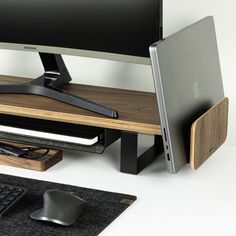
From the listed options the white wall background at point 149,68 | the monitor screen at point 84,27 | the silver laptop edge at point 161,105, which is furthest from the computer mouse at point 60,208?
the white wall background at point 149,68

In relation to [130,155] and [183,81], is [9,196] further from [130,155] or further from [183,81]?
[183,81]

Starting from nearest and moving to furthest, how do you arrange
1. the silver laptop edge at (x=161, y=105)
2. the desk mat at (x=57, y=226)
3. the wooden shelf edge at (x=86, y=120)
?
the desk mat at (x=57, y=226)
the silver laptop edge at (x=161, y=105)
the wooden shelf edge at (x=86, y=120)

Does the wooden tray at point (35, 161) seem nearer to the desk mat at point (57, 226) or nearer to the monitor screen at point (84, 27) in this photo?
the desk mat at point (57, 226)

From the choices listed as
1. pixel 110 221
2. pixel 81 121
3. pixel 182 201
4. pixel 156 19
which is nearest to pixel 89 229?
pixel 110 221

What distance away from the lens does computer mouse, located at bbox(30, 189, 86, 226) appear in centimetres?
129

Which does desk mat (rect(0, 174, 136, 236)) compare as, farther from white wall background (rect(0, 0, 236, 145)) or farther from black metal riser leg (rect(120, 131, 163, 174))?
white wall background (rect(0, 0, 236, 145))

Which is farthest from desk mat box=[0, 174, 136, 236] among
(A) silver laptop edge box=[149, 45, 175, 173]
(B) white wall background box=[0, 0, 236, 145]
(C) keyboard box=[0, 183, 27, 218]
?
(B) white wall background box=[0, 0, 236, 145]

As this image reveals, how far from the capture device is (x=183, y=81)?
1482 mm

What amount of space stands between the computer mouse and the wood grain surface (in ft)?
0.84

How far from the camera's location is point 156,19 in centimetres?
154

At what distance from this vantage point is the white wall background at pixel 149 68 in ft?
5.72

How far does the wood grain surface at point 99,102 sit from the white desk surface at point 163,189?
116mm

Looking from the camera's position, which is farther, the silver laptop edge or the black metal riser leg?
the black metal riser leg

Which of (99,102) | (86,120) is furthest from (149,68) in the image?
(86,120)
